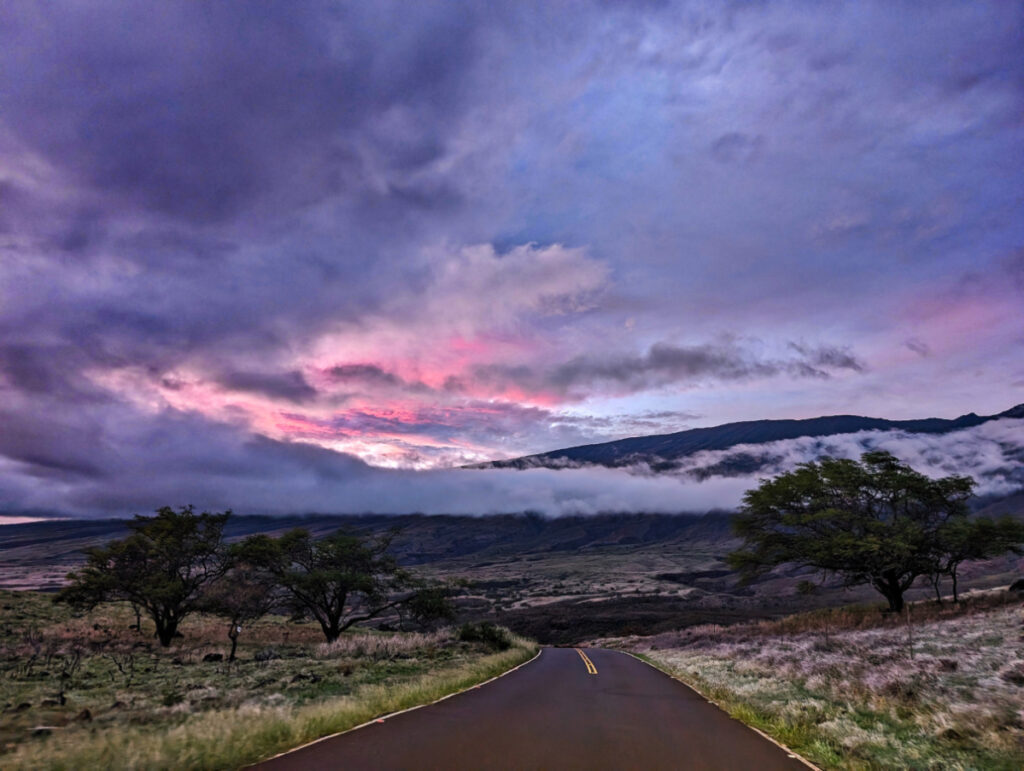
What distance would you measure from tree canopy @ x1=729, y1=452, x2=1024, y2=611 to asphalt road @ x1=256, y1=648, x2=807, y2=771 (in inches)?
1255

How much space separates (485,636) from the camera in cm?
3553

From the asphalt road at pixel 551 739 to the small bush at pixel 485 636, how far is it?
20148 millimetres

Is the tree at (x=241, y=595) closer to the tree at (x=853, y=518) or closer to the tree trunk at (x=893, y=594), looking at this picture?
the tree at (x=853, y=518)

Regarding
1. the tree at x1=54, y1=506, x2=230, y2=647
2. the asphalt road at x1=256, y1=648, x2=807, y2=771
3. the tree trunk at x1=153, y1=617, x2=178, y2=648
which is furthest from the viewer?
the tree at x1=54, y1=506, x2=230, y2=647

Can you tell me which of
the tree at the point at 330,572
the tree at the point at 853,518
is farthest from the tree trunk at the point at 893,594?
the tree at the point at 330,572

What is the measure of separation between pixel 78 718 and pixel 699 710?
14.0 metres

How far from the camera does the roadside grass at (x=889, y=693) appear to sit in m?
9.16

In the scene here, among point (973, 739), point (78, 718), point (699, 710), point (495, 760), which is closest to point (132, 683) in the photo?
point (78, 718)

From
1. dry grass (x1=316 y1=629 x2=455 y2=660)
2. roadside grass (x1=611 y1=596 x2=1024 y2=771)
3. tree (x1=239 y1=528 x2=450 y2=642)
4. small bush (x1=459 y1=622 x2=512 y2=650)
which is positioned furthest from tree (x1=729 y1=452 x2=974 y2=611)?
tree (x1=239 y1=528 x2=450 y2=642)

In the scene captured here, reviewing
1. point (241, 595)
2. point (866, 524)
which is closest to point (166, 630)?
point (241, 595)

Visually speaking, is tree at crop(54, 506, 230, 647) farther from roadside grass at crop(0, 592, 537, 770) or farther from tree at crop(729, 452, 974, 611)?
tree at crop(729, 452, 974, 611)

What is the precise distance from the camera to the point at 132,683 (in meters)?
18.5

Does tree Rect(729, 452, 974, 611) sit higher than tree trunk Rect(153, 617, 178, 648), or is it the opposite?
tree Rect(729, 452, 974, 611)

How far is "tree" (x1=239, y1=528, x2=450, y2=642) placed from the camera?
3778 centimetres
